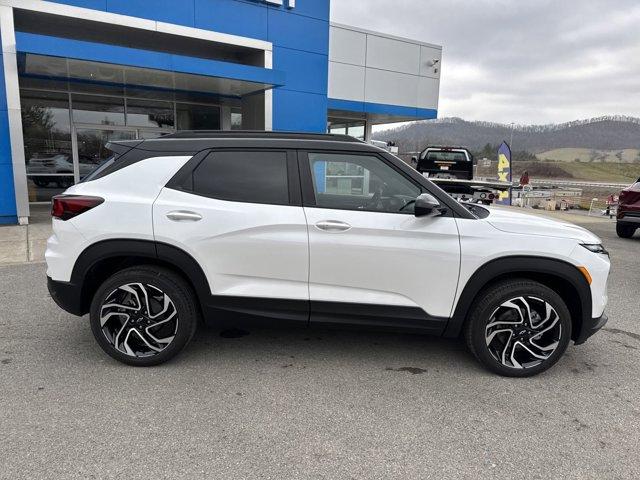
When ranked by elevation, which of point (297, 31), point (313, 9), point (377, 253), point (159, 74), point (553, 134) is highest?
point (553, 134)

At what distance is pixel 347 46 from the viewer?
628 inches

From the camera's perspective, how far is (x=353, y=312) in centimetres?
A: 352

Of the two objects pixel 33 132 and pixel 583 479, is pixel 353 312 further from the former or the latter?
pixel 33 132

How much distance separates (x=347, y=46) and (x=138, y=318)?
1454cm

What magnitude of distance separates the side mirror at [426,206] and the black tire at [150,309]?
1.83m

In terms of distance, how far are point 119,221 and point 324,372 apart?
193 cm

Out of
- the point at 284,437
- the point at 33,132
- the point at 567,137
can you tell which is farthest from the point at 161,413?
the point at 567,137

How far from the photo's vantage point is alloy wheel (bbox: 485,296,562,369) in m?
3.51

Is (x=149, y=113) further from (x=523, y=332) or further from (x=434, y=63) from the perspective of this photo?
(x=523, y=332)

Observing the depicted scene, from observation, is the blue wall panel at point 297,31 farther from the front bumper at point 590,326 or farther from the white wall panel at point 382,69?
the front bumper at point 590,326

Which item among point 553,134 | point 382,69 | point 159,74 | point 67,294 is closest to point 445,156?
point 382,69

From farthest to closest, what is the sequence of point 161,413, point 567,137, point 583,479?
point 567,137
point 161,413
point 583,479

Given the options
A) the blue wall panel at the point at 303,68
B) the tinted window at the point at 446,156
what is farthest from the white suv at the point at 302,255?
the tinted window at the point at 446,156

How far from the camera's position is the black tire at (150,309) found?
→ 3.51m
